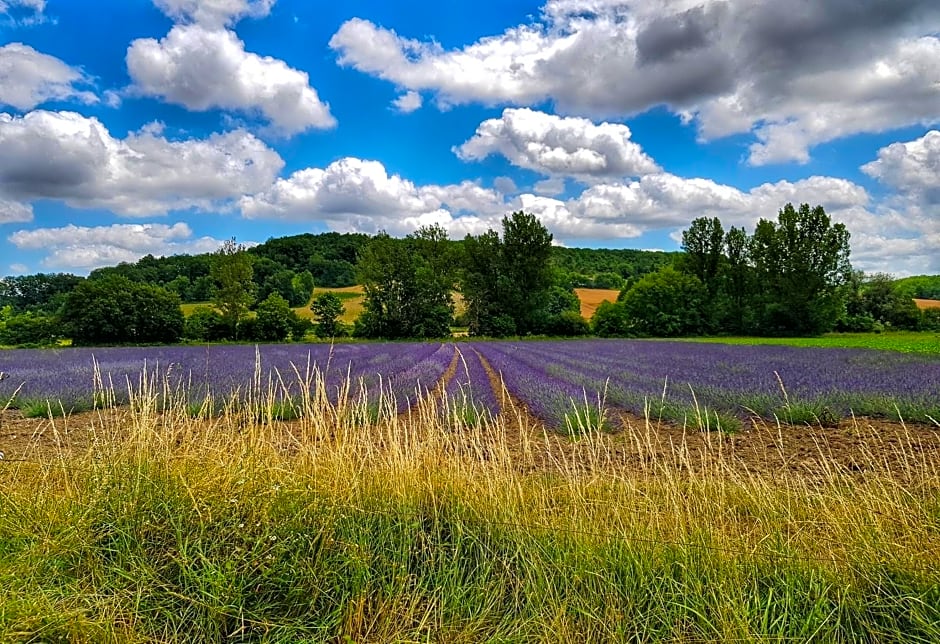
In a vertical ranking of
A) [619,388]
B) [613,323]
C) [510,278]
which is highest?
[510,278]

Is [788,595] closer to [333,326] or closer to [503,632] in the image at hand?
[503,632]

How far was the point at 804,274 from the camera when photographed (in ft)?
140

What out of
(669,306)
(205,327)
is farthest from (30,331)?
(669,306)

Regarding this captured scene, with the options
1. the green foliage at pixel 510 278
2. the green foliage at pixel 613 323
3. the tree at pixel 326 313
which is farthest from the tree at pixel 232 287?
the green foliage at pixel 613 323

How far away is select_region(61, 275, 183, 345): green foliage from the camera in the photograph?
115ft

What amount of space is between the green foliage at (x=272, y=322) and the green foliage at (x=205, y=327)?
2.77 metres

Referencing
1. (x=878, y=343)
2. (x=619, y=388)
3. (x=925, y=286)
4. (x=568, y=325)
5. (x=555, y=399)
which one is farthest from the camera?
(x=925, y=286)

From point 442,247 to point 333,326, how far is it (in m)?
13.2

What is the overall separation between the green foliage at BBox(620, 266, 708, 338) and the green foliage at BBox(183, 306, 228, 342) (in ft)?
122

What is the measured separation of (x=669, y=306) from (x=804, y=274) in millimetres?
11222

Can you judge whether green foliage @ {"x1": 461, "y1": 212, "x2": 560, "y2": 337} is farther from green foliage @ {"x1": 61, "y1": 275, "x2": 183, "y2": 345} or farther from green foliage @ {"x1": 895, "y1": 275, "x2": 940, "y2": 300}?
green foliage @ {"x1": 895, "y1": 275, "x2": 940, "y2": 300}

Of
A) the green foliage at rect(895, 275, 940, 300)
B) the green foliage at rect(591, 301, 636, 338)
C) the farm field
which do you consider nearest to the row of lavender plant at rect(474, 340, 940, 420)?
the farm field

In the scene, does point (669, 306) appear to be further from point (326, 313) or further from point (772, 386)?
point (772, 386)

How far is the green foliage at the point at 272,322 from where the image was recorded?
1571 inches
